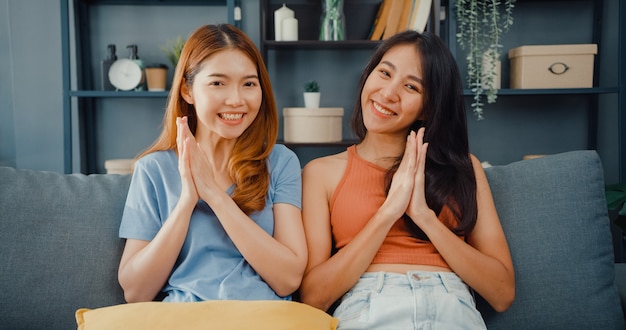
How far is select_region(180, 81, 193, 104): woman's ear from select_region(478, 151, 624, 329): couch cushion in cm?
78

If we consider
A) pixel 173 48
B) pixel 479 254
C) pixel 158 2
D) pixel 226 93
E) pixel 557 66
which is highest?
pixel 158 2

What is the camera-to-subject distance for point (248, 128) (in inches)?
54.8

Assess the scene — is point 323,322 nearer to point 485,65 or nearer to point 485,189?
point 485,189

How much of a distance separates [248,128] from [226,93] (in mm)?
152

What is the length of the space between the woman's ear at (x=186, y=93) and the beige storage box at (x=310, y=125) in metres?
1.34

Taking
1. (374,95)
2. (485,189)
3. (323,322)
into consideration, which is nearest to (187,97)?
(374,95)

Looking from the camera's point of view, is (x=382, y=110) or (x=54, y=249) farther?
(x=382, y=110)

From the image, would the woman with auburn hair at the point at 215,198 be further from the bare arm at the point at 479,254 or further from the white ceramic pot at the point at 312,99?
the white ceramic pot at the point at 312,99

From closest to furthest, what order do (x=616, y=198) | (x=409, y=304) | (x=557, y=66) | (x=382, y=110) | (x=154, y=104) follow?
1. (x=409, y=304)
2. (x=382, y=110)
3. (x=616, y=198)
4. (x=557, y=66)
5. (x=154, y=104)

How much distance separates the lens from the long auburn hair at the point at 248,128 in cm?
128

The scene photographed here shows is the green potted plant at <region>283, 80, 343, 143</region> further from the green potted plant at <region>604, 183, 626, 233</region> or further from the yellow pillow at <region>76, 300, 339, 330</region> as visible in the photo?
the yellow pillow at <region>76, 300, 339, 330</region>

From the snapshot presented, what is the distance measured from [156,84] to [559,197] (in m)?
2.05

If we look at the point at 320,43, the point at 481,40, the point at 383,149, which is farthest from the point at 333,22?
the point at 383,149

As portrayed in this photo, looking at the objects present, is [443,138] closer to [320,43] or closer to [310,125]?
[310,125]
